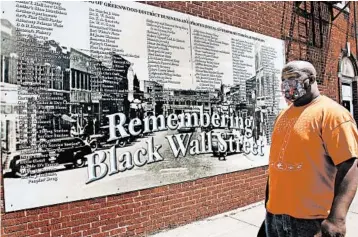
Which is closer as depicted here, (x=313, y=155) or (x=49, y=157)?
(x=313, y=155)

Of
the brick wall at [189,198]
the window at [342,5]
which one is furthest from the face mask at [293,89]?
the window at [342,5]

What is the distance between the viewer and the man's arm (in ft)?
6.31

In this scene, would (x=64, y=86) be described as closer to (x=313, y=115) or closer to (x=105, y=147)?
(x=105, y=147)

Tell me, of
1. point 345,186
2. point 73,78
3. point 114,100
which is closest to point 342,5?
point 114,100

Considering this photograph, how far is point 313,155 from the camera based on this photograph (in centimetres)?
209

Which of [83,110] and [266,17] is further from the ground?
[266,17]

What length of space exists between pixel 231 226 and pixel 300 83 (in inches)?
132

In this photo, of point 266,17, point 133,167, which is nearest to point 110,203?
point 133,167

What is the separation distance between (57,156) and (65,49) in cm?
124

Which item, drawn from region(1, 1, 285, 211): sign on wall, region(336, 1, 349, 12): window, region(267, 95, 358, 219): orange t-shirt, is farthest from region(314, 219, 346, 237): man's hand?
region(336, 1, 349, 12): window

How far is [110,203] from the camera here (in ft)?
13.6

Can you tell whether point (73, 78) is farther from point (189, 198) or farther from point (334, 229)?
point (334, 229)

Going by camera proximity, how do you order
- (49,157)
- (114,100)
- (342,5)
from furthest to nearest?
(342,5), (114,100), (49,157)

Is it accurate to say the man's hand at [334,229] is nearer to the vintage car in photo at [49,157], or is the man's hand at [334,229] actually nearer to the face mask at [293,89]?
the face mask at [293,89]
